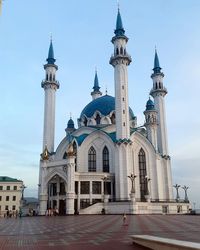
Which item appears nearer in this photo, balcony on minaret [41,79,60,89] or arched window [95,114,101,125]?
balcony on minaret [41,79,60,89]

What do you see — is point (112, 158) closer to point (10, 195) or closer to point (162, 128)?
point (162, 128)

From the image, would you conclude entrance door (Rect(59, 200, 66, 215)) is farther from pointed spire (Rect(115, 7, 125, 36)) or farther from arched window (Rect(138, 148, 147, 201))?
pointed spire (Rect(115, 7, 125, 36))

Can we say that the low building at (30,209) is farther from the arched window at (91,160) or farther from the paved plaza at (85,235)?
the paved plaza at (85,235)

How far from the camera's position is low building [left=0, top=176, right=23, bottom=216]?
75.6 meters

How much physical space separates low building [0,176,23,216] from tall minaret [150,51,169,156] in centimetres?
3566

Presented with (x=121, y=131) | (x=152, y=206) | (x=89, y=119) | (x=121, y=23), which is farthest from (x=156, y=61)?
(x=152, y=206)

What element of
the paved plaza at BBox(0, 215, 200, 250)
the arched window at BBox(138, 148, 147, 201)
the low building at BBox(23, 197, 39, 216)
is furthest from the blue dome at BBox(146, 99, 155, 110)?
the paved plaza at BBox(0, 215, 200, 250)

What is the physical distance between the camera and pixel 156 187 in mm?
57031

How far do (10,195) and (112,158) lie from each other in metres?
33.5

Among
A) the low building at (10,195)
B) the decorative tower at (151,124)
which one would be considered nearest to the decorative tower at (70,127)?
the decorative tower at (151,124)

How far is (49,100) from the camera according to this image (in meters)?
62.2

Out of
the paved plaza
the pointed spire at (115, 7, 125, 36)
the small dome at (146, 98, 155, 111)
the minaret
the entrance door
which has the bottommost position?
the paved plaza

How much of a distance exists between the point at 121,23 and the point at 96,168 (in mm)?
28414

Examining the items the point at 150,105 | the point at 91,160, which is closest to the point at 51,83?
the point at 91,160
